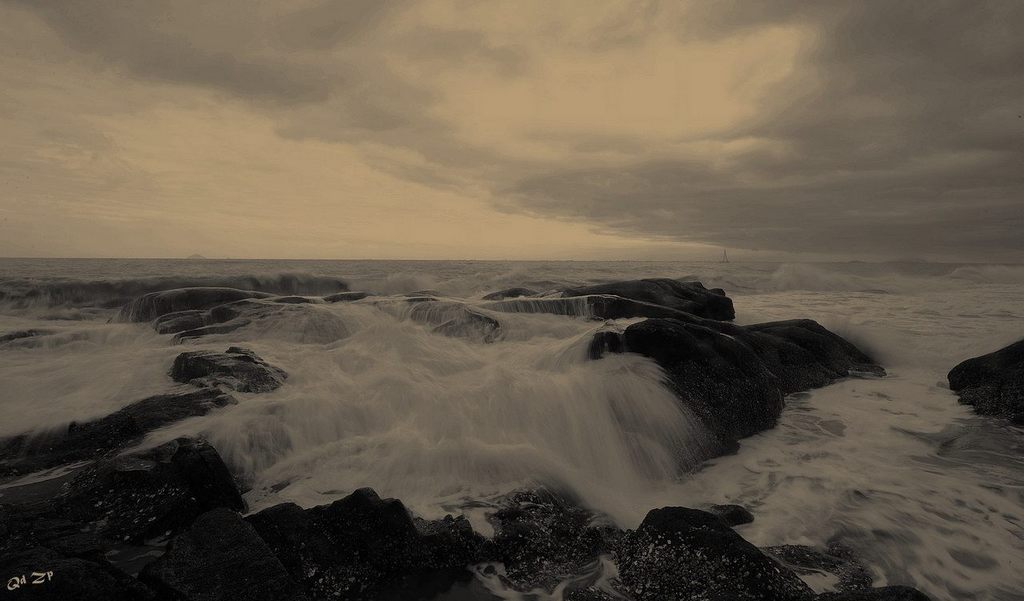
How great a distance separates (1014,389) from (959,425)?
4.28 feet

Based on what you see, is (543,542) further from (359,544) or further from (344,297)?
(344,297)

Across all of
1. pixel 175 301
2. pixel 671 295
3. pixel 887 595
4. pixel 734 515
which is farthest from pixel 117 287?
pixel 887 595

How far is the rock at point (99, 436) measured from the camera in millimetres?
4848

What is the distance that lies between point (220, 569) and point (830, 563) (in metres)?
3.99

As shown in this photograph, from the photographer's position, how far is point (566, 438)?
562 centimetres

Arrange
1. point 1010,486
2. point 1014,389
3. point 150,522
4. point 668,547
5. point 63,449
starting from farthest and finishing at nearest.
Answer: point 1014,389
point 63,449
point 1010,486
point 150,522
point 668,547

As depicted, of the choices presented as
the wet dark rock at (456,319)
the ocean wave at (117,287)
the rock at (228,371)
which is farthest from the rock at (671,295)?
the ocean wave at (117,287)

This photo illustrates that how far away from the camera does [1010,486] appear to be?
4703 mm

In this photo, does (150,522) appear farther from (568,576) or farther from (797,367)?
(797,367)

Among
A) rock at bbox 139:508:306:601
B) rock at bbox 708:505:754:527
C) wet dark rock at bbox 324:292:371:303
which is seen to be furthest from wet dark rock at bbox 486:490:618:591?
wet dark rock at bbox 324:292:371:303

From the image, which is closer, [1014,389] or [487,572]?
[487,572]

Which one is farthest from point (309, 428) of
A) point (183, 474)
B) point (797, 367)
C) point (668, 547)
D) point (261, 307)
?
point (797, 367)

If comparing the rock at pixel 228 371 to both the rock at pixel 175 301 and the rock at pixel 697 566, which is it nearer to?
the rock at pixel 697 566

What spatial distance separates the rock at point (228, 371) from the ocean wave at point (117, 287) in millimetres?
14146
